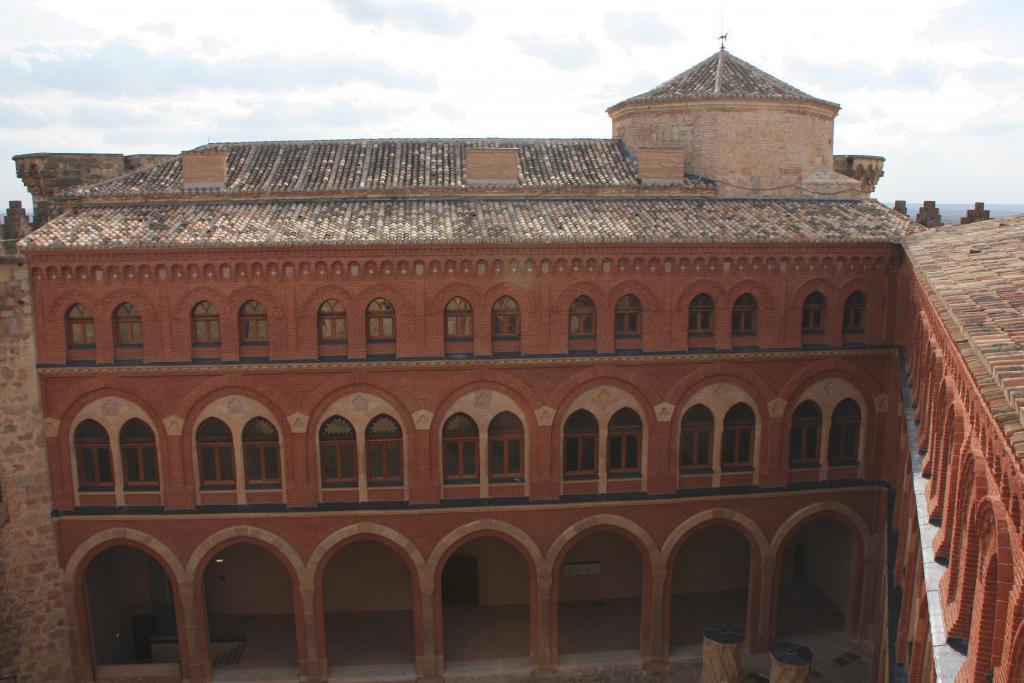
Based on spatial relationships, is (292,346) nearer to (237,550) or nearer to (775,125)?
(237,550)

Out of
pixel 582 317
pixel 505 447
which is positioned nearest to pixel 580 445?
pixel 505 447

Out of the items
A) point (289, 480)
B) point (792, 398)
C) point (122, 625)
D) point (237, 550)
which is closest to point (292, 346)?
point (289, 480)

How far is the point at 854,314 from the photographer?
2150cm

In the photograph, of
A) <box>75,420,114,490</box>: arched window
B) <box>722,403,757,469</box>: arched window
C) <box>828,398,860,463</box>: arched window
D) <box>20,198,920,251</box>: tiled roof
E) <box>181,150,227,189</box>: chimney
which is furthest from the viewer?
<box>181,150,227,189</box>: chimney

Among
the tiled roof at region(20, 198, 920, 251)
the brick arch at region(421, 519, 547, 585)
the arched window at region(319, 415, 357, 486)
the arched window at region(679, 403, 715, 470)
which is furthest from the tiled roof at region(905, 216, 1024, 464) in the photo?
the arched window at region(319, 415, 357, 486)

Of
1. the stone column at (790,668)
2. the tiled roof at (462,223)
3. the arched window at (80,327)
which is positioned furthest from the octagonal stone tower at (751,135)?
the arched window at (80,327)

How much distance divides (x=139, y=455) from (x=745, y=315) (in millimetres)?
16164

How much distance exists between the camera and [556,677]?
21.2 metres

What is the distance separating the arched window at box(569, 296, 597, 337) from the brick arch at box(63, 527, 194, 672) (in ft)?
39.0

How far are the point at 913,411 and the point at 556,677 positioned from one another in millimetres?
11397

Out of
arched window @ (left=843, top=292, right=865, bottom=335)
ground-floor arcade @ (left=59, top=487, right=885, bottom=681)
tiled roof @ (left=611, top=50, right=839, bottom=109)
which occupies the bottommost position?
ground-floor arcade @ (left=59, top=487, right=885, bottom=681)

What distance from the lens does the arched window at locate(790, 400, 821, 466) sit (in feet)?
71.3

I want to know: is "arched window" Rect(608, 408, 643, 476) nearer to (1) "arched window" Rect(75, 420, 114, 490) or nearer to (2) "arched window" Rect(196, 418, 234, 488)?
(2) "arched window" Rect(196, 418, 234, 488)

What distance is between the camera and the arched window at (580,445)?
825 inches
